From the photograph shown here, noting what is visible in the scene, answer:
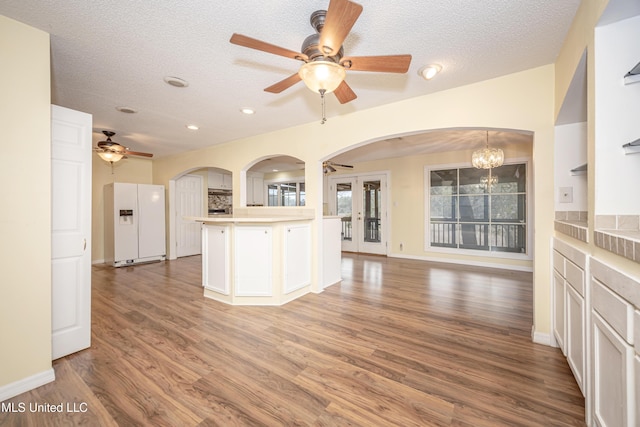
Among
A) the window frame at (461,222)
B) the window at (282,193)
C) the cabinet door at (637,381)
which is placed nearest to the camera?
the cabinet door at (637,381)

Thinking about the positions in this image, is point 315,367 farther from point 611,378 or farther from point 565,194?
point 565,194

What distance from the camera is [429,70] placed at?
2301 mm

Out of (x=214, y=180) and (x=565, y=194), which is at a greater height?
(x=214, y=180)

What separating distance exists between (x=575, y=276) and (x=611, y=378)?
2.22 feet

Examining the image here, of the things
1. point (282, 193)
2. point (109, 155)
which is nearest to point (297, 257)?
point (109, 155)

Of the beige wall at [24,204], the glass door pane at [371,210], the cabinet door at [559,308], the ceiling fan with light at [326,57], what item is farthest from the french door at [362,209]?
the beige wall at [24,204]

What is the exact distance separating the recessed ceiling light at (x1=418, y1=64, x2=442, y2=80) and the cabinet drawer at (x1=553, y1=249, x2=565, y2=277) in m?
1.82

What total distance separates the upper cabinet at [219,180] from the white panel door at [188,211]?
29 centimetres

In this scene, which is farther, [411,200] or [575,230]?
[411,200]

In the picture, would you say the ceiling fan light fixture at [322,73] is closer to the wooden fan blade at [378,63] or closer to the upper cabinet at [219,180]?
the wooden fan blade at [378,63]

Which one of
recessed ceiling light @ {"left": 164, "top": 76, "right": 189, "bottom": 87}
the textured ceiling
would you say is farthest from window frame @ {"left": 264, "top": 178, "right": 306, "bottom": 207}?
recessed ceiling light @ {"left": 164, "top": 76, "right": 189, "bottom": 87}

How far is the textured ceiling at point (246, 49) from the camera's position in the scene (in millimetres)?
1624

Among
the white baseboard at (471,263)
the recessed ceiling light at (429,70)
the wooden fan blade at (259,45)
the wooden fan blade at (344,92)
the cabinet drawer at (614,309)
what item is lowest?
the white baseboard at (471,263)

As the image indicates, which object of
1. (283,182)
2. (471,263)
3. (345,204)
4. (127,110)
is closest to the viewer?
(127,110)
